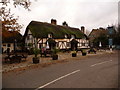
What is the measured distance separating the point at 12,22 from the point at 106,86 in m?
13.2

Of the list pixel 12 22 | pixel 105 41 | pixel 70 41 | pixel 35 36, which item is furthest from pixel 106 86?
pixel 105 41

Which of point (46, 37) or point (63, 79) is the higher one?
point (46, 37)

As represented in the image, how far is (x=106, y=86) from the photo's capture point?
6.68 m

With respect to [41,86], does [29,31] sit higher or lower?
higher

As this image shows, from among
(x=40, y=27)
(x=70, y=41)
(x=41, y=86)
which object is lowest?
(x=41, y=86)

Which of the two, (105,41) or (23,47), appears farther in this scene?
(105,41)

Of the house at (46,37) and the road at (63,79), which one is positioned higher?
the house at (46,37)

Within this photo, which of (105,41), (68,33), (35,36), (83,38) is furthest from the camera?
(105,41)

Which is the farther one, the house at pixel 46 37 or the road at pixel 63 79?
the house at pixel 46 37

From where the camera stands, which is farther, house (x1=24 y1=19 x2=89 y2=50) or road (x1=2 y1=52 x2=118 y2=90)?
house (x1=24 y1=19 x2=89 y2=50)

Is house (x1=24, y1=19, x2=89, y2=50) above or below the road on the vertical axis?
above

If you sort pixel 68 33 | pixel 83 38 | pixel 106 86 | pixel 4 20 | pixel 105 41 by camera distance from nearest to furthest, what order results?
pixel 106 86, pixel 4 20, pixel 68 33, pixel 83 38, pixel 105 41

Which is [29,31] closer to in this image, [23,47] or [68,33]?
[23,47]

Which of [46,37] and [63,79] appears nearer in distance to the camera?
[63,79]
